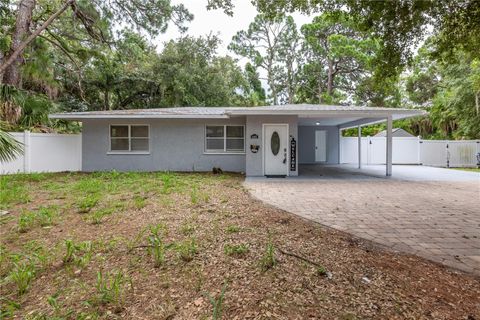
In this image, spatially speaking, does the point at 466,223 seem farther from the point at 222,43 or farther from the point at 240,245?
the point at 222,43

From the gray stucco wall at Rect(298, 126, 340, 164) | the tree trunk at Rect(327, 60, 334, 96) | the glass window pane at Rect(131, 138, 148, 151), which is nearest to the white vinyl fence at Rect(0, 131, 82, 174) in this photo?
the glass window pane at Rect(131, 138, 148, 151)

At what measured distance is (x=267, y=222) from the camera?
4730 mm

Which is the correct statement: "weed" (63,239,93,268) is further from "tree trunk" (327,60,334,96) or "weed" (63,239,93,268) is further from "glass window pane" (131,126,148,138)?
"tree trunk" (327,60,334,96)

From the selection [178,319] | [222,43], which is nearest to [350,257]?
[178,319]

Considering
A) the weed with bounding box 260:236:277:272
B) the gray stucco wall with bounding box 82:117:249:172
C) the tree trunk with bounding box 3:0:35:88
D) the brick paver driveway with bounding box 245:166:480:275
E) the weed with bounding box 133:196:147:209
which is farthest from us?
the gray stucco wall with bounding box 82:117:249:172

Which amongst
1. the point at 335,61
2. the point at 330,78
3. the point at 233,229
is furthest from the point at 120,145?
the point at 335,61

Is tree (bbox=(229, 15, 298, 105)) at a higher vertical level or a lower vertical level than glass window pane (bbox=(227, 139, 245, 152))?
higher

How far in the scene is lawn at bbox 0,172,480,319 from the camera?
2453 mm

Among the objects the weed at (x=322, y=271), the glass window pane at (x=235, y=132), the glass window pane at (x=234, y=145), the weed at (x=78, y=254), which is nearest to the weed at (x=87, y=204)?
the weed at (x=78, y=254)

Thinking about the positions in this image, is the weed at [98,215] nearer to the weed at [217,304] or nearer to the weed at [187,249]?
the weed at [187,249]

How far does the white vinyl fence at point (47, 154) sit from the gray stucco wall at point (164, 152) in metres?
0.41

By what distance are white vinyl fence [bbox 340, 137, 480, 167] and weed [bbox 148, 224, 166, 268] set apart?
16.6 metres

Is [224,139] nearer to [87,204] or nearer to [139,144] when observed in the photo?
[139,144]

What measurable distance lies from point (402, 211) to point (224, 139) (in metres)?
8.42
